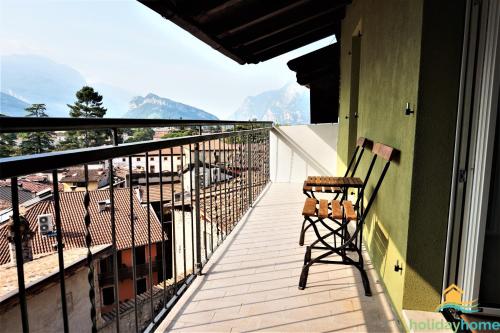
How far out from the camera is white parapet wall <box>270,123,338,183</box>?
639 cm

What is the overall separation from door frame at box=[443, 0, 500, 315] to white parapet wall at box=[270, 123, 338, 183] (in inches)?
183

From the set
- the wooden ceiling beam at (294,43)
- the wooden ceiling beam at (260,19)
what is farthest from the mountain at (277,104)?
the wooden ceiling beam at (260,19)

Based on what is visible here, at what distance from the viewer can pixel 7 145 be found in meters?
0.84

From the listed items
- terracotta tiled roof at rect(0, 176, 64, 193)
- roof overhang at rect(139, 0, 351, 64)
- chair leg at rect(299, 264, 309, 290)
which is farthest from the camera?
roof overhang at rect(139, 0, 351, 64)

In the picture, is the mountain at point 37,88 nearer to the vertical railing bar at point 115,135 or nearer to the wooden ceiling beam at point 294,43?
the vertical railing bar at point 115,135

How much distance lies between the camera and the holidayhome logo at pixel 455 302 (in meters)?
1.73

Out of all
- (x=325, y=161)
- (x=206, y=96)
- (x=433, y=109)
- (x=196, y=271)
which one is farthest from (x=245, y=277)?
(x=206, y=96)

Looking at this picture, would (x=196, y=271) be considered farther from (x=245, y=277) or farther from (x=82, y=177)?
(x=82, y=177)

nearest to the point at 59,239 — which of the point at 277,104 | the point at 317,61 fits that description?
the point at 317,61

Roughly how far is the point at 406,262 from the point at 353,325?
1.59ft

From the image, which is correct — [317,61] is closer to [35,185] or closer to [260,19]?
[260,19]

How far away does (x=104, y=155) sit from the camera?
1170mm

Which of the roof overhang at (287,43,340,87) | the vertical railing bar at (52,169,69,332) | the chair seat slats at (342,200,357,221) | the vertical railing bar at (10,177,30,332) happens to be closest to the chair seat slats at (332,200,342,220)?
the chair seat slats at (342,200,357,221)

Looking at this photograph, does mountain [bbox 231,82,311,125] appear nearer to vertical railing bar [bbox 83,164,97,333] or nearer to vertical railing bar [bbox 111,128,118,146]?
vertical railing bar [bbox 111,128,118,146]
